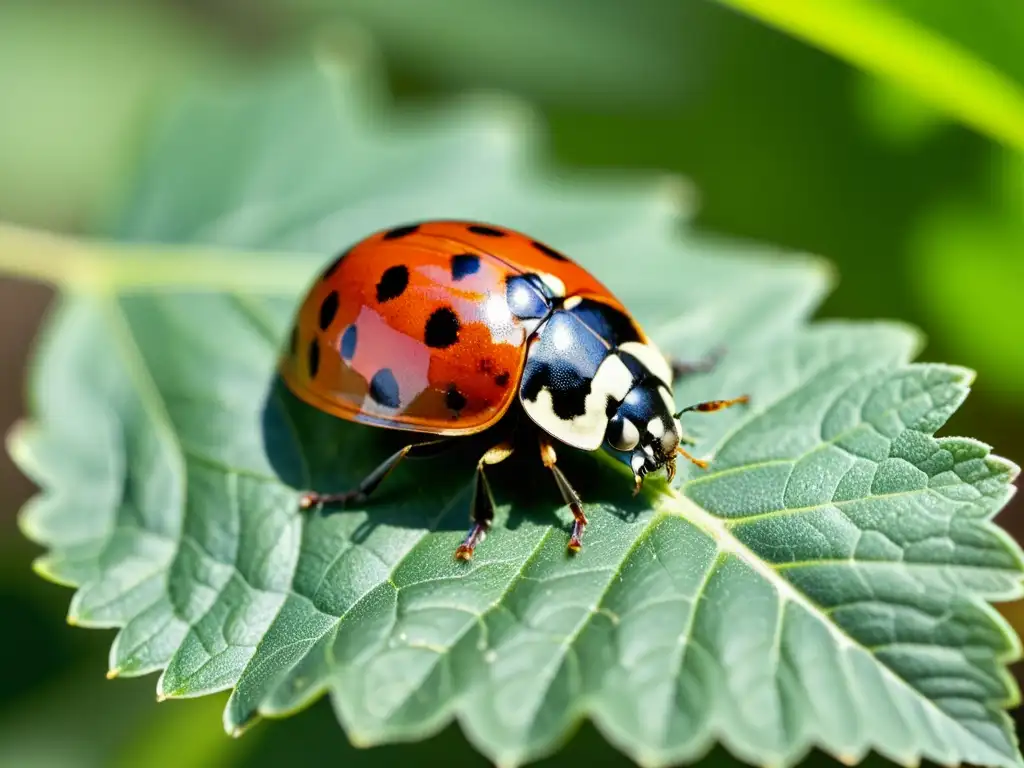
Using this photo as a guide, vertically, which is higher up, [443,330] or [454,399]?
[443,330]

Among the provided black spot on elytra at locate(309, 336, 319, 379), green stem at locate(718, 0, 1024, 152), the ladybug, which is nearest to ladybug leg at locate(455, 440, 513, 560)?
the ladybug

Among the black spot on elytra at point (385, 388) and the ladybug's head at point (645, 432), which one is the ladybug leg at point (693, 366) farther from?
the black spot on elytra at point (385, 388)

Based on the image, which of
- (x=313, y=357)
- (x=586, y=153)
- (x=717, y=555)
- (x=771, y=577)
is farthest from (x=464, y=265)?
(x=586, y=153)

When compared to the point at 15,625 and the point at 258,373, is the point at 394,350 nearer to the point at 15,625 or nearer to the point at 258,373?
the point at 258,373

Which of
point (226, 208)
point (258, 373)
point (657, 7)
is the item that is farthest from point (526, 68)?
point (258, 373)

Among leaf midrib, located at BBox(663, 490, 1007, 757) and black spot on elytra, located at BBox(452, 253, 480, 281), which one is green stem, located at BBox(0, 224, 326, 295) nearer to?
black spot on elytra, located at BBox(452, 253, 480, 281)

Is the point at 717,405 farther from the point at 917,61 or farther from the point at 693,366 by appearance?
the point at 917,61

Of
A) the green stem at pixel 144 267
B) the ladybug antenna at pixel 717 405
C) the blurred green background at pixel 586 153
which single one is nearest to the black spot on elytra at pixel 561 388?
the ladybug antenna at pixel 717 405
